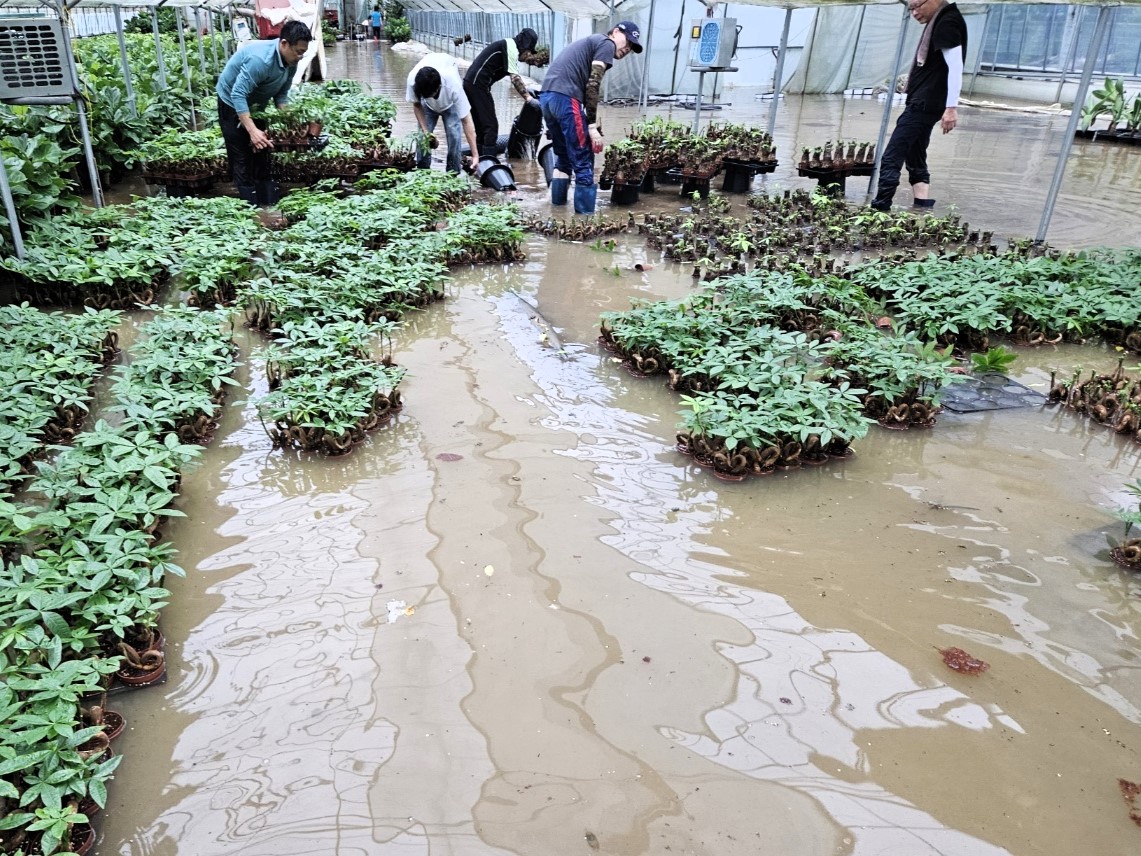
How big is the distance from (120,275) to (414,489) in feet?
11.2

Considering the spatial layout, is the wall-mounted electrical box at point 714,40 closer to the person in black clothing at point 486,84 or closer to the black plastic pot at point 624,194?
the person in black clothing at point 486,84

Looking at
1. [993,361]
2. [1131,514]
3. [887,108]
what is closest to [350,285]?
[993,361]

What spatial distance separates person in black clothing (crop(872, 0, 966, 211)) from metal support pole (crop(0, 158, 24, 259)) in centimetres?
790

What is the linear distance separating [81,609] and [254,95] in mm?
6582

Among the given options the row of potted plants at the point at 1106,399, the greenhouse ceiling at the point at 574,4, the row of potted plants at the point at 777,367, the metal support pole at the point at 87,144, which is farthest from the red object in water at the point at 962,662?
the metal support pole at the point at 87,144

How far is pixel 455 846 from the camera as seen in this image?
7.49 feet

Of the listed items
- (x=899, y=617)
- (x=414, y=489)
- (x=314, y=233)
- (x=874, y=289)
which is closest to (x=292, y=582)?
(x=414, y=489)

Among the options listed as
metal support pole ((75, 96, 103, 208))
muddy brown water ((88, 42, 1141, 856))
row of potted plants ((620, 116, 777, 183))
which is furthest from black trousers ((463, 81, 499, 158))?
muddy brown water ((88, 42, 1141, 856))

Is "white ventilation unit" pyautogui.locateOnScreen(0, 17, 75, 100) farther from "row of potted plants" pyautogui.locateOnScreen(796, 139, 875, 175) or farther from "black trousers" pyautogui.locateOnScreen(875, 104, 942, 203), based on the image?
"black trousers" pyautogui.locateOnScreen(875, 104, 942, 203)

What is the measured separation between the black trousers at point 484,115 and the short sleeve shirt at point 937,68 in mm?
4781

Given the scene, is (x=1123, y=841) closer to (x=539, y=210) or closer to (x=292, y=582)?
(x=292, y=582)

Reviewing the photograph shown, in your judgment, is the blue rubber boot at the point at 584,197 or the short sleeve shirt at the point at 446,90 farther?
the short sleeve shirt at the point at 446,90

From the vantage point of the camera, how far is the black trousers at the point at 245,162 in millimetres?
8078

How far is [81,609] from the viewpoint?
9.23 feet
